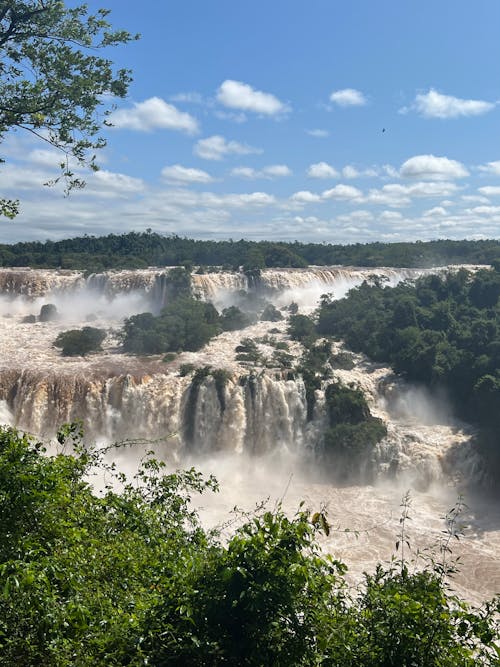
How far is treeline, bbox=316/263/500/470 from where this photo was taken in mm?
23281

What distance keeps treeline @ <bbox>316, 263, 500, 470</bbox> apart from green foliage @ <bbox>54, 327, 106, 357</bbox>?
43.4 ft

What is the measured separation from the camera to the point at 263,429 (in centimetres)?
2273

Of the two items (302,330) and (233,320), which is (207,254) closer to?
(233,320)

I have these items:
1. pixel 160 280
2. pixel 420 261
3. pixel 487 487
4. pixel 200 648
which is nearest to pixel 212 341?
pixel 160 280

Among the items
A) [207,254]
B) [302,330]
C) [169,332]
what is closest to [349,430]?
[302,330]

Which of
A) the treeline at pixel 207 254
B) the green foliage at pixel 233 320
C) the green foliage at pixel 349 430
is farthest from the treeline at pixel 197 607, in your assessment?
the treeline at pixel 207 254

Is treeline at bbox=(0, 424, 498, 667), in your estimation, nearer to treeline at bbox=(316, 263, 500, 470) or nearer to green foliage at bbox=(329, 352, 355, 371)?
treeline at bbox=(316, 263, 500, 470)

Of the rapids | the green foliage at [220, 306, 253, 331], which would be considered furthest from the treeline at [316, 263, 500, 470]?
the green foliage at [220, 306, 253, 331]

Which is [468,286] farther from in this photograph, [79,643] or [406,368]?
[79,643]

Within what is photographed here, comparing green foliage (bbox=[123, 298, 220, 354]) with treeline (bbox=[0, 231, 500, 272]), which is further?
treeline (bbox=[0, 231, 500, 272])

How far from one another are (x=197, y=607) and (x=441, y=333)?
25.2 meters

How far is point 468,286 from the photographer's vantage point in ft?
113

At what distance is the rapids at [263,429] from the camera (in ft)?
60.2

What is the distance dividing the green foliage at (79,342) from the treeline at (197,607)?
20761mm
